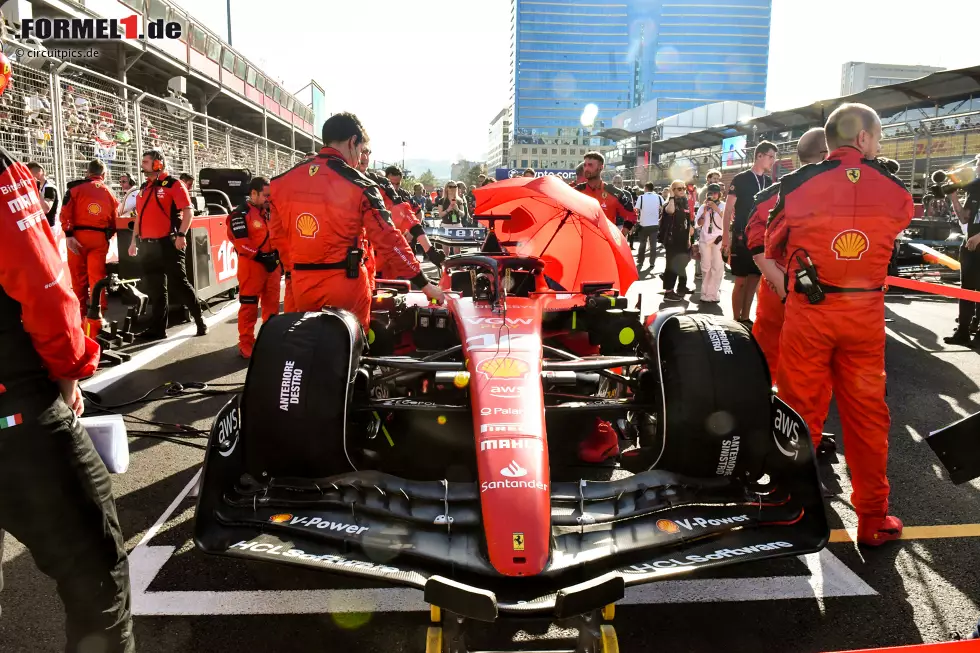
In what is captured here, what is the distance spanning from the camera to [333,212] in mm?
4180

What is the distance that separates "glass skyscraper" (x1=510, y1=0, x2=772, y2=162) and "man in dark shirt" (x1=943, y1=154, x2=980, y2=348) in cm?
14696

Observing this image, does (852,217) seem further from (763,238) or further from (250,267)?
(250,267)

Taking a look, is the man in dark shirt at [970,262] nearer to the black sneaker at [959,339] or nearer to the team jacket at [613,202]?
the black sneaker at [959,339]

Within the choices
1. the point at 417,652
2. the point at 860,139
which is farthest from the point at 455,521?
the point at 860,139

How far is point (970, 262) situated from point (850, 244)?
5634 millimetres

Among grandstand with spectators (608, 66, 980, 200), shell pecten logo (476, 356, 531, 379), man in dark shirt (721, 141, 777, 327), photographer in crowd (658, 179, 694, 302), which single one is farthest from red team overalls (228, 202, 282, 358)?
grandstand with spectators (608, 66, 980, 200)

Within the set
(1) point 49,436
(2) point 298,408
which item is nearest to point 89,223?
(2) point 298,408

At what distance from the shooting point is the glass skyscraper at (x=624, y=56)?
151250 mm

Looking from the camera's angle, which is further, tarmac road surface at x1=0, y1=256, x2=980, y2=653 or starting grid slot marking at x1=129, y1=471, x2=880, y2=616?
starting grid slot marking at x1=129, y1=471, x2=880, y2=616

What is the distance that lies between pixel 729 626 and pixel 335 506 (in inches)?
61.2

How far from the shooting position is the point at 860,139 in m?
3.21

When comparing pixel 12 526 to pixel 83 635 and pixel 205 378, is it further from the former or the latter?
pixel 205 378

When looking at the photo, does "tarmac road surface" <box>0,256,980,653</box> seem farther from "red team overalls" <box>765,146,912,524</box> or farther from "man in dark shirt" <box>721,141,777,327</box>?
"man in dark shirt" <box>721,141,777,327</box>

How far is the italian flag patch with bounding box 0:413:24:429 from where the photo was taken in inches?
68.5
